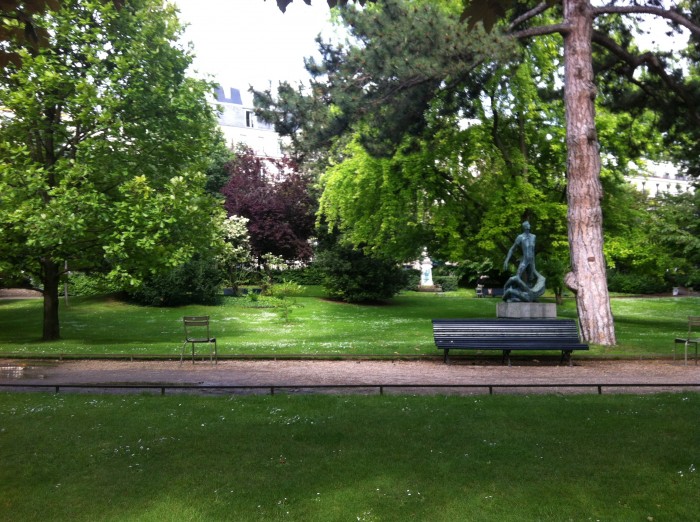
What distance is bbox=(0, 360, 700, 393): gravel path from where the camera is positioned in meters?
11.7

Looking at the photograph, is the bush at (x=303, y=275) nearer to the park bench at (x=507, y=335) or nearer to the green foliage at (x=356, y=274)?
the green foliage at (x=356, y=274)

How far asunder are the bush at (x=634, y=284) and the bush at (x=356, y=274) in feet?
89.6

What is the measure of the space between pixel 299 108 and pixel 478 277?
38322mm

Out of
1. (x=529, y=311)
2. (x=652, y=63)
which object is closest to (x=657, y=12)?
(x=652, y=63)

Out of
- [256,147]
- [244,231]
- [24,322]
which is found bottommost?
[24,322]

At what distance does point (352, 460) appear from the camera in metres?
6.67

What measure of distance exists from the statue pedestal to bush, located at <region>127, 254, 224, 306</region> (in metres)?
22.4

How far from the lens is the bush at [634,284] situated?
2269 inches

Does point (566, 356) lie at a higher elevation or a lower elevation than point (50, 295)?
lower

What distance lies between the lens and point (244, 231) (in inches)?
1708

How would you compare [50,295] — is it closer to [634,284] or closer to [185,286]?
[185,286]

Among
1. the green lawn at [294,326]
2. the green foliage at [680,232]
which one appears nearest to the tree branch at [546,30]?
the green lawn at [294,326]

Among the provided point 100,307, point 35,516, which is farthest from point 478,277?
point 35,516

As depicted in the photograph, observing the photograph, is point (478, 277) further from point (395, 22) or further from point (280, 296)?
point (395, 22)
